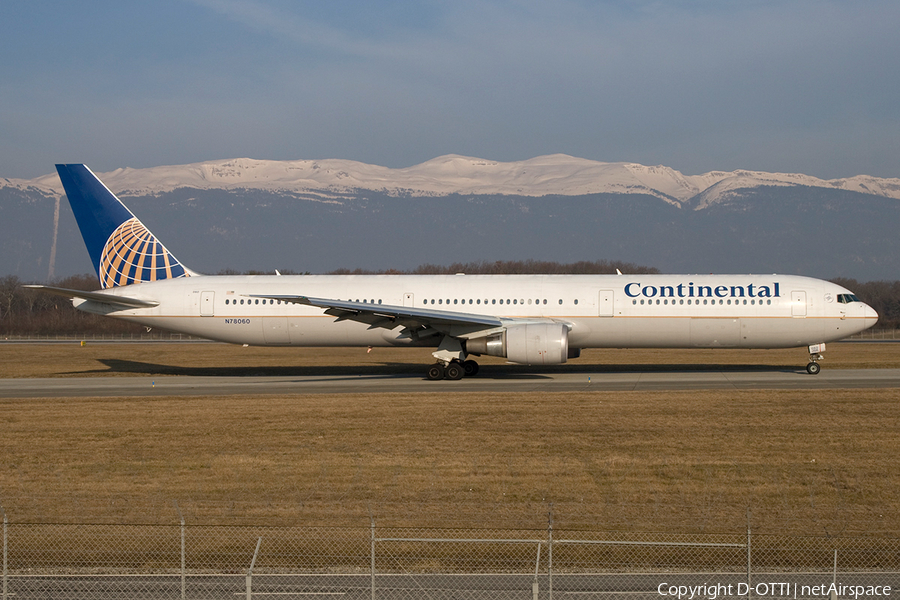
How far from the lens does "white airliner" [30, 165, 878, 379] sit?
2920 cm

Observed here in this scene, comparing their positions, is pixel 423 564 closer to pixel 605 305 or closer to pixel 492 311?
pixel 492 311

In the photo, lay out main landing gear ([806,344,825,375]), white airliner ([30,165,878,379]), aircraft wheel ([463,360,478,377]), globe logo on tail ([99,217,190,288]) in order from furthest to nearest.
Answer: globe logo on tail ([99,217,190,288])
aircraft wheel ([463,360,478,377])
main landing gear ([806,344,825,375])
white airliner ([30,165,878,379])

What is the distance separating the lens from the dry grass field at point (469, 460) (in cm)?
1379

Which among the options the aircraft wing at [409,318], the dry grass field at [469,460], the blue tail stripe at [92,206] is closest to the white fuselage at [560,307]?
the aircraft wing at [409,318]

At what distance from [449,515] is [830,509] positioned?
23.6 feet

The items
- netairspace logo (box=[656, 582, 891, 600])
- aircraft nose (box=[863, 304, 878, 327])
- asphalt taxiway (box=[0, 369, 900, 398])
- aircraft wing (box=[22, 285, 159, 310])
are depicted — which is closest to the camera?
netairspace logo (box=[656, 582, 891, 600])

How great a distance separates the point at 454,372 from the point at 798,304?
1428cm

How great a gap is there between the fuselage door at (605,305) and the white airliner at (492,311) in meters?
0.04

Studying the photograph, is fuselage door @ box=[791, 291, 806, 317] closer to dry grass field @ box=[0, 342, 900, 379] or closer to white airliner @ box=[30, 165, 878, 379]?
white airliner @ box=[30, 165, 878, 379]

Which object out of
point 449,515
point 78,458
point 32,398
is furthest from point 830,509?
point 32,398

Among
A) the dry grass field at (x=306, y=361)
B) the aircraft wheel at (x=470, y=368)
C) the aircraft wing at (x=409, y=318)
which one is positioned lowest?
the dry grass field at (x=306, y=361)

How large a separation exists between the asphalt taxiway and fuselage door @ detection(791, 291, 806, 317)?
2503 mm

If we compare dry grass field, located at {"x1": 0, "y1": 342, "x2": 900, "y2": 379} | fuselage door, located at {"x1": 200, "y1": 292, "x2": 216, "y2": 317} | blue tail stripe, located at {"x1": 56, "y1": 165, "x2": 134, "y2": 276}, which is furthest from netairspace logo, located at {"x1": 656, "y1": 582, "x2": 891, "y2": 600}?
blue tail stripe, located at {"x1": 56, "y1": 165, "x2": 134, "y2": 276}

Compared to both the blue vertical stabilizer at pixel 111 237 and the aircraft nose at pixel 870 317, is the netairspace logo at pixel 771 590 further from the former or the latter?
the blue vertical stabilizer at pixel 111 237
